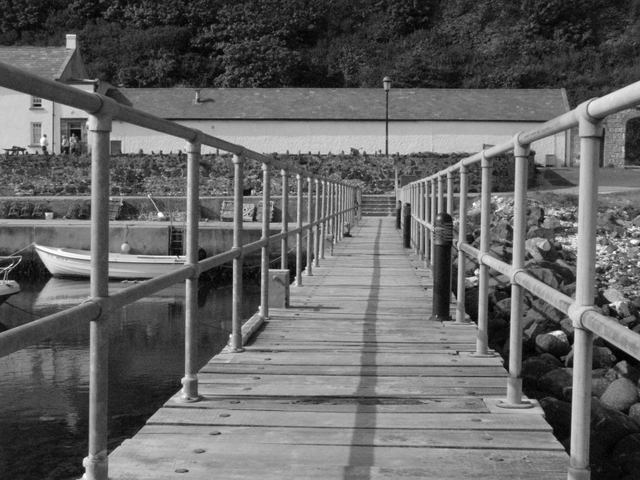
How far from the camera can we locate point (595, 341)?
28.5 feet

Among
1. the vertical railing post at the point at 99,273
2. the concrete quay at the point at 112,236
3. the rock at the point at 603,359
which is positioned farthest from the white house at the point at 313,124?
the vertical railing post at the point at 99,273

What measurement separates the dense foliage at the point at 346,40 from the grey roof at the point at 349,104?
18961 millimetres

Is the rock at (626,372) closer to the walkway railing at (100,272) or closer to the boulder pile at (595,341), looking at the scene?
the boulder pile at (595,341)

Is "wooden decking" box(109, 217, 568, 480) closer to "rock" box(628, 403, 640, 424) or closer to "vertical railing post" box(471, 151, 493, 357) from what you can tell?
"vertical railing post" box(471, 151, 493, 357)

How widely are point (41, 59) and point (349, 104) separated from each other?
16965mm

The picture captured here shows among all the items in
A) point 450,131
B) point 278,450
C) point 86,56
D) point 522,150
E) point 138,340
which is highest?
point 86,56

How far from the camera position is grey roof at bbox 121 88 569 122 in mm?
45094

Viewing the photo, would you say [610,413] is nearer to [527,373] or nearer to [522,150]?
[527,373]

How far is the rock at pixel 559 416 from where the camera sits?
17.5ft

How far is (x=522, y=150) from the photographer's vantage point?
362cm

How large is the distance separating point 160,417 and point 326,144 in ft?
136

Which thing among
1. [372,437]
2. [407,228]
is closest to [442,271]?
[372,437]

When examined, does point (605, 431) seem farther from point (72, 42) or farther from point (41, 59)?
point (72, 42)

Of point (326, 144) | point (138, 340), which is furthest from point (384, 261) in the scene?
point (326, 144)
